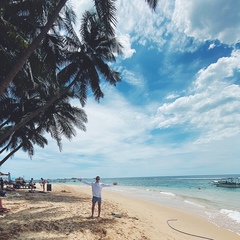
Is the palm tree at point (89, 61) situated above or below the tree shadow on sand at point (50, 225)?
above

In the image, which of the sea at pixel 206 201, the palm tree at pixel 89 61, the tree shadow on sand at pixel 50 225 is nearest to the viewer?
the tree shadow on sand at pixel 50 225

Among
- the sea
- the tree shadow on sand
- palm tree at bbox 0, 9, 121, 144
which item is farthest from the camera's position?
palm tree at bbox 0, 9, 121, 144

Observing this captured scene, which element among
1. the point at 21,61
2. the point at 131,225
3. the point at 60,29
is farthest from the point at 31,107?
the point at 131,225

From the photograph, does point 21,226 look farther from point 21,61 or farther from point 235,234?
point 235,234

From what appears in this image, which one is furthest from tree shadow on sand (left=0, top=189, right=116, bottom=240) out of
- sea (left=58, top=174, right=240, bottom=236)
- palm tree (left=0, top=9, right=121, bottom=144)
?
palm tree (left=0, top=9, right=121, bottom=144)

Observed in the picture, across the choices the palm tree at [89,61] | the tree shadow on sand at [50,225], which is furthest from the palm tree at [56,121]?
the tree shadow on sand at [50,225]

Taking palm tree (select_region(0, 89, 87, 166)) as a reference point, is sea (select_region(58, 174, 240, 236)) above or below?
below

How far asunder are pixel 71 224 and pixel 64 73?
11.1 m

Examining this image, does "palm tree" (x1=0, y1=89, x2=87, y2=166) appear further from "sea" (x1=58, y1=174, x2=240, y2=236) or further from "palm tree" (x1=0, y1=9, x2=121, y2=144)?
"sea" (x1=58, y1=174, x2=240, y2=236)

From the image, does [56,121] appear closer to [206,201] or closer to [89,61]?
[89,61]

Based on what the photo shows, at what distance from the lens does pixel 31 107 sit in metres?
18.5

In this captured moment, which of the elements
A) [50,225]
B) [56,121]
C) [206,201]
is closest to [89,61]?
[56,121]

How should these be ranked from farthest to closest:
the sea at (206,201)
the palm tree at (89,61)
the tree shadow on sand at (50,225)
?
the palm tree at (89,61) < the sea at (206,201) < the tree shadow on sand at (50,225)

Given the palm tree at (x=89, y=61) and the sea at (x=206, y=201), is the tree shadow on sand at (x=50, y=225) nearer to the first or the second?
the sea at (x=206, y=201)
